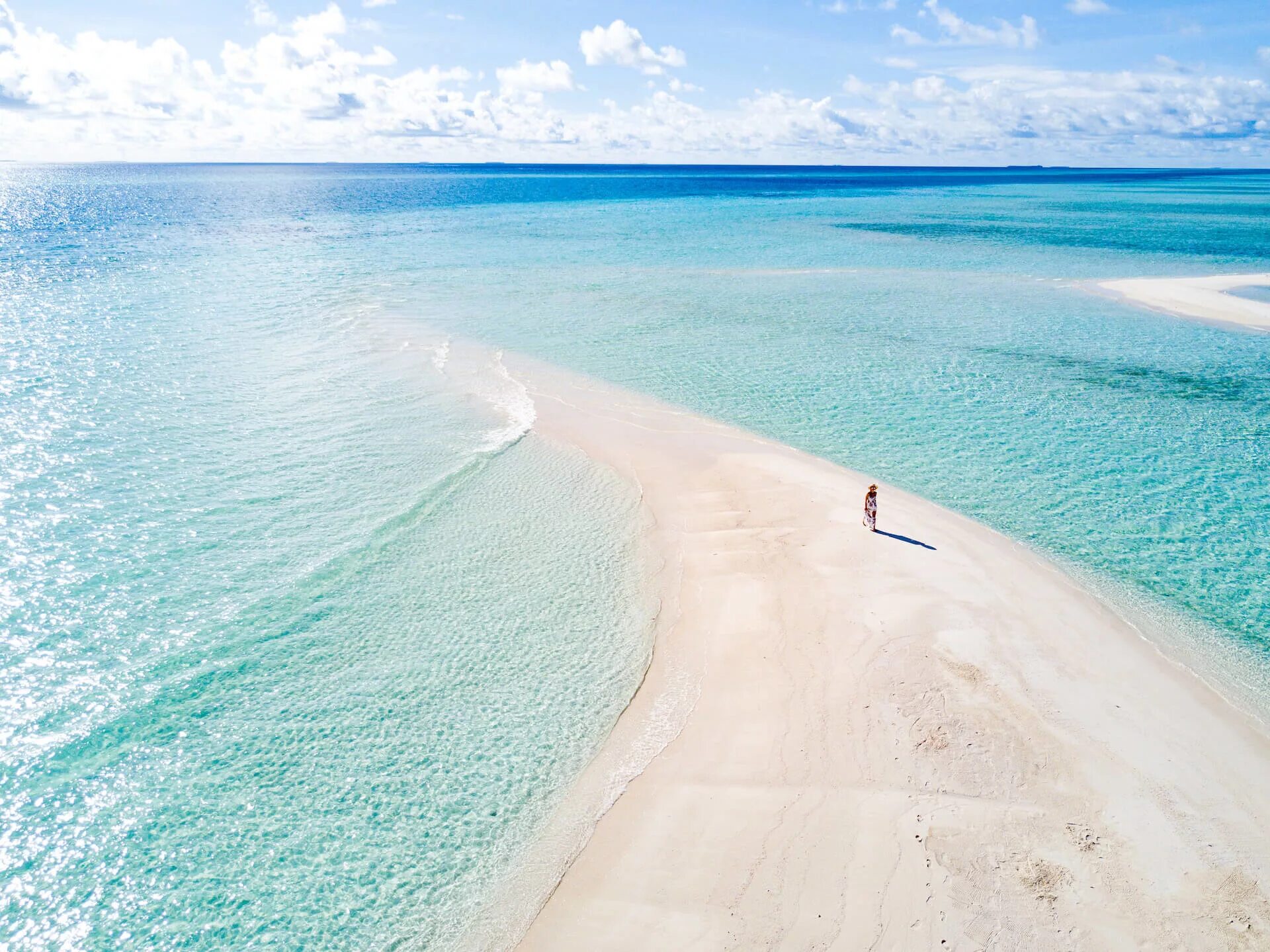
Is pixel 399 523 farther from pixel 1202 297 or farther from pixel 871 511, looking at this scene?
pixel 1202 297

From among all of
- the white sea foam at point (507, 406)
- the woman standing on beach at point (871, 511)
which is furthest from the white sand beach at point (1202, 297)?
the white sea foam at point (507, 406)

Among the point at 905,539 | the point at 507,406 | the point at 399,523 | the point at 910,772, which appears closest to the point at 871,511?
the point at 905,539

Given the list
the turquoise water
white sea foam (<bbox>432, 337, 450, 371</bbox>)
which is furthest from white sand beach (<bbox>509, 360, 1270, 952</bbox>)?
white sea foam (<bbox>432, 337, 450, 371</bbox>)

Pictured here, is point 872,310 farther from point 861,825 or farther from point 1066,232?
point 1066,232

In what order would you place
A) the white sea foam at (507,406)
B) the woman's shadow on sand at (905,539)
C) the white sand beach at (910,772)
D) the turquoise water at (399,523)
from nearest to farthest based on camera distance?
the white sand beach at (910,772)
the turquoise water at (399,523)
the woman's shadow on sand at (905,539)
the white sea foam at (507,406)

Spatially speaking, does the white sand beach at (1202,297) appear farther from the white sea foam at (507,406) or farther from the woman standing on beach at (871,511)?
the white sea foam at (507,406)

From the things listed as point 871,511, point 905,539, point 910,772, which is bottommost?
point 910,772
